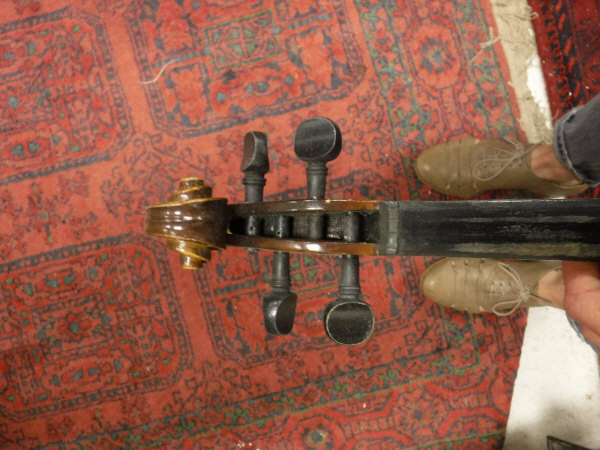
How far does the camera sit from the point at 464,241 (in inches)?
33.7

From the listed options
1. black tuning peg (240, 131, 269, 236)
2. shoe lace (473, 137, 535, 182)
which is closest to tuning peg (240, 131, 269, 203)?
black tuning peg (240, 131, 269, 236)

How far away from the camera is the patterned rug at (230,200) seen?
1.46 metres

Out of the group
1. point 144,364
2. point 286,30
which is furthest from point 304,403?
point 286,30

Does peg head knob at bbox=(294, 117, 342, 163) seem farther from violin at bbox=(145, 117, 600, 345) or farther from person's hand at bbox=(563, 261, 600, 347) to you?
person's hand at bbox=(563, 261, 600, 347)

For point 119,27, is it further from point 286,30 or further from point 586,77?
point 586,77

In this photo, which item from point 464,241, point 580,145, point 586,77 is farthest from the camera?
point 586,77

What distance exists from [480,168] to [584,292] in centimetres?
54

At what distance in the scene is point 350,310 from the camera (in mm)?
902

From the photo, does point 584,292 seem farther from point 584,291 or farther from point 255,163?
point 255,163

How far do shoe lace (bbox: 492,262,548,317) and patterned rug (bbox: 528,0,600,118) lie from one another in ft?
1.73

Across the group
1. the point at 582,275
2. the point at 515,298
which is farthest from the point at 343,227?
the point at 515,298

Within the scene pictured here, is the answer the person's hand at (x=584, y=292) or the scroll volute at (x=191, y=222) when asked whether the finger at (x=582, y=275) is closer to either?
the person's hand at (x=584, y=292)

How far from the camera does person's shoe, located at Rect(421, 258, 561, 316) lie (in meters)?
1.34

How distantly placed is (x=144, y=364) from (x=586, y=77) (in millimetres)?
1687
